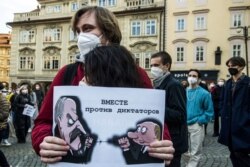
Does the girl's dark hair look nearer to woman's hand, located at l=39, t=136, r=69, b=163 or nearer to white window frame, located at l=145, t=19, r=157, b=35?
woman's hand, located at l=39, t=136, r=69, b=163

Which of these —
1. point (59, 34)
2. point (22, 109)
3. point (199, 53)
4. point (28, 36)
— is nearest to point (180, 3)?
point (199, 53)

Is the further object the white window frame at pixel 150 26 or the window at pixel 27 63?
the window at pixel 27 63

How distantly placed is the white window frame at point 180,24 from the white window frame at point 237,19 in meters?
4.25

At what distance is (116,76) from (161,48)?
3538cm

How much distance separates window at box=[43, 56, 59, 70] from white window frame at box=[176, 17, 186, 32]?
13.4m

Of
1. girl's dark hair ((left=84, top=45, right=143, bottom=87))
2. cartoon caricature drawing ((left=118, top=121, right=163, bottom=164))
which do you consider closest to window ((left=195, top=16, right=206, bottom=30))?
girl's dark hair ((left=84, top=45, right=143, bottom=87))

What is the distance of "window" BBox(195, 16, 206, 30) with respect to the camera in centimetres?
3488

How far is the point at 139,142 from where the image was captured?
1.59 meters

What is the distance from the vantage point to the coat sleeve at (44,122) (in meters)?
1.80

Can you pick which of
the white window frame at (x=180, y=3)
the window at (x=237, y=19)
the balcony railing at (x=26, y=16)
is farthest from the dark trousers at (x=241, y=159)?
the balcony railing at (x=26, y=16)

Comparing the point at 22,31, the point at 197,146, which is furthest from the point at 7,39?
the point at 197,146

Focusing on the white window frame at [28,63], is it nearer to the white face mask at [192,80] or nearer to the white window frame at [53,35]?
the white window frame at [53,35]

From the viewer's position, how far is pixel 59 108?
1.64m

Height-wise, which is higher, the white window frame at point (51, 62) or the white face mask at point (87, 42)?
the white window frame at point (51, 62)
